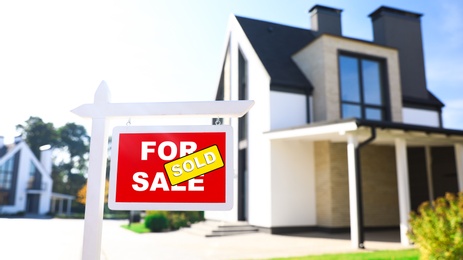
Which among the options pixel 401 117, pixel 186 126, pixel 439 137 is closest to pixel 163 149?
pixel 186 126

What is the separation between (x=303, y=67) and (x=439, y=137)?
671 cm

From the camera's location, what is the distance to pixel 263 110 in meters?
15.0

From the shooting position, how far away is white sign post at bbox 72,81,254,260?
2402 mm

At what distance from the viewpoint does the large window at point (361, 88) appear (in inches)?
601

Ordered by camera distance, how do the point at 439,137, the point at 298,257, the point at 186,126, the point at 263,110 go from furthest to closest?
the point at 263,110
the point at 439,137
the point at 298,257
the point at 186,126

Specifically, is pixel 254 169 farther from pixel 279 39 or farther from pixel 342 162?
pixel 279 39

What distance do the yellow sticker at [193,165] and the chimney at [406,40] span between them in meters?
18.1

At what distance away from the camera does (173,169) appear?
7.67ft

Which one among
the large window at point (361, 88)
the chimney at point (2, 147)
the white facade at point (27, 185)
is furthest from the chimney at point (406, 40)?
the chimney at point (2, 147)

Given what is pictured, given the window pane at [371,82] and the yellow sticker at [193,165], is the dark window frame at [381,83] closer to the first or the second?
the window pane at [371,82]

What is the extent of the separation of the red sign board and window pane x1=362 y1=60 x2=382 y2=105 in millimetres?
14553

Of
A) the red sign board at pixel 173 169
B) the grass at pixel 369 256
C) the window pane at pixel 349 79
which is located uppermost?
the window pane at pixel 349 79

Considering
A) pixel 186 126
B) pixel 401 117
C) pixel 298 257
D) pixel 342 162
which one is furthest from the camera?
pixel 401 117

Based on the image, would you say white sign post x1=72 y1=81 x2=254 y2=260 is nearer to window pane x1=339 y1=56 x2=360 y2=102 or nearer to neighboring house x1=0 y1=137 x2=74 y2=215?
window pane x1=339 y1=56 x2=360 y2=102
